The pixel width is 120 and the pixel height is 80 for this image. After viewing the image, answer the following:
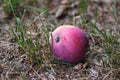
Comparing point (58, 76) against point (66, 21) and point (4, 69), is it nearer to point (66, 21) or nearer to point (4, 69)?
point (4, 69)

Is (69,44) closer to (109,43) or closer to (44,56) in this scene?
(44,56)

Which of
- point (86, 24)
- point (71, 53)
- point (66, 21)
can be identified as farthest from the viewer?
point (66, 21)

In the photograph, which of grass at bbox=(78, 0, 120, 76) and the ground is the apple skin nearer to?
the ground

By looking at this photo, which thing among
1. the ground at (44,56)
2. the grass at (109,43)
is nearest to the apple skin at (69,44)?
the ground at (44,56)

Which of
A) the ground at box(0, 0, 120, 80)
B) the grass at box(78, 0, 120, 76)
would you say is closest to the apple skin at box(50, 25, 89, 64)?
the ground at box(0, 0, 120, 80)

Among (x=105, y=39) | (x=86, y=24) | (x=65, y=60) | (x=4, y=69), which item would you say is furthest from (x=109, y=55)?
(x=4, y=69)

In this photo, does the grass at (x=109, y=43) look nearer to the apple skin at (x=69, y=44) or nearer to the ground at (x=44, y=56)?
the ground at (x=44, y=56)

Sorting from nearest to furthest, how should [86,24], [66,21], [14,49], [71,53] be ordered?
[71,53] < [14,49] < [86,24] < [66,21]

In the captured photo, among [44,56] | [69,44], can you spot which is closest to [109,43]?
[69,44]
